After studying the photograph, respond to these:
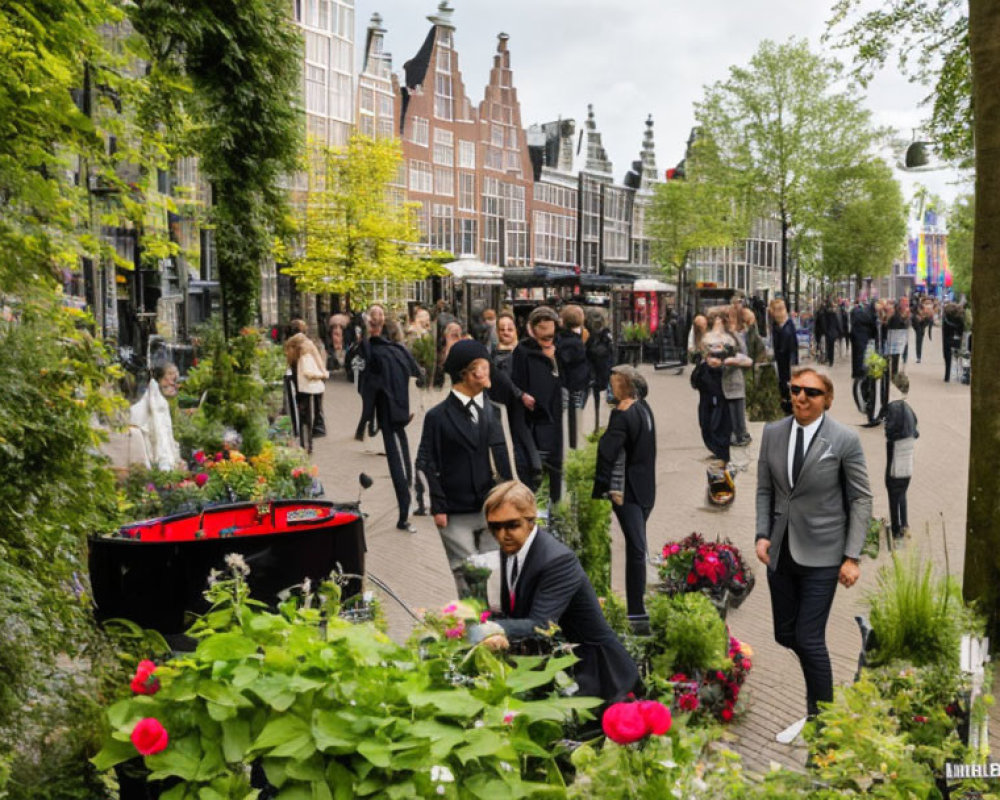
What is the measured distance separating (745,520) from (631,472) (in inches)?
173

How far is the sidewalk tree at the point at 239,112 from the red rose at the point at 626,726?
10.6 m

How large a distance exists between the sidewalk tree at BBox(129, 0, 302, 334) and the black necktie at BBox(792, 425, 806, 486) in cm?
834

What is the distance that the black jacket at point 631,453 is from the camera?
782cm

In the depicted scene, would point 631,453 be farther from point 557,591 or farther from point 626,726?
point 626,726

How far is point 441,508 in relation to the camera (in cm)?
725

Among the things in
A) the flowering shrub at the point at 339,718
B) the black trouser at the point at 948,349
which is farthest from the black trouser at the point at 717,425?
the black trouser at the point at 948,349

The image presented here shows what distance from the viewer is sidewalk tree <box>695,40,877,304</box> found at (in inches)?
1564

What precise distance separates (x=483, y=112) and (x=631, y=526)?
51.0 meters

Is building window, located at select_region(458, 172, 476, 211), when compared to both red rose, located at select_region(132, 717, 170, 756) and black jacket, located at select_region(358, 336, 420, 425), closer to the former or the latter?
black jacket, located at select_region(358, 336, 420, 425)

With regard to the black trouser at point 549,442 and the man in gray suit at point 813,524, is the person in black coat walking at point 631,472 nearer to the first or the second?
the man in gray suit at point 813,524

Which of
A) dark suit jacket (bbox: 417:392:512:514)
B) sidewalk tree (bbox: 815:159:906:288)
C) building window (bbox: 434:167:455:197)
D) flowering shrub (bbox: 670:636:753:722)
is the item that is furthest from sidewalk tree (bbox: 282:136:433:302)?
flowering shrub (bbox: 670:636:753:722)

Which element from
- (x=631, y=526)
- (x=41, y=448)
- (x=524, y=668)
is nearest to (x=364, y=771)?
(x=524, y=668)

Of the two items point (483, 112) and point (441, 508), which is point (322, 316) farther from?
point (441, 508)

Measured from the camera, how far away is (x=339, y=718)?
2855mm
